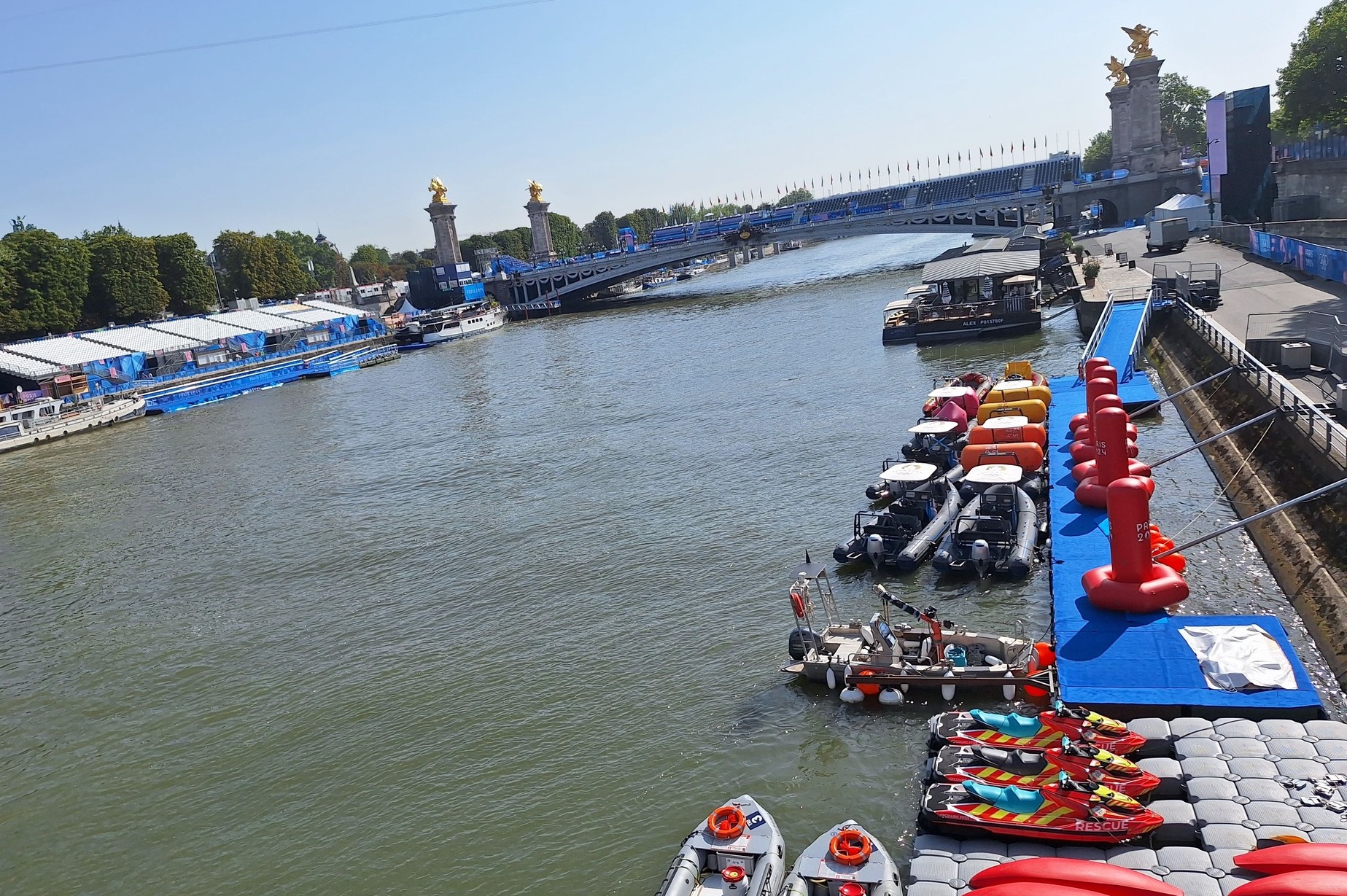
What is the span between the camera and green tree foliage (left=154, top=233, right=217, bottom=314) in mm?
108938

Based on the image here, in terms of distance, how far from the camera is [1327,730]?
1505 cm

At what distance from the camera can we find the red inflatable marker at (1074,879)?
12.1 m

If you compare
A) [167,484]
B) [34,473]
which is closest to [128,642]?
[167,484]

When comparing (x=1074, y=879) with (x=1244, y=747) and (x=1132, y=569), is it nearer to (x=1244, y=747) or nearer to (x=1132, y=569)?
(x=1244, y=747)

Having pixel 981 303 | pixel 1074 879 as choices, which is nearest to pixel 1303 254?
pixel 981 303

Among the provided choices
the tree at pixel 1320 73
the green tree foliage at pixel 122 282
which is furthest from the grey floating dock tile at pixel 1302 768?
the green tree foliage at pixel 122 282

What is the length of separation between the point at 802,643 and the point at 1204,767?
8076 mm

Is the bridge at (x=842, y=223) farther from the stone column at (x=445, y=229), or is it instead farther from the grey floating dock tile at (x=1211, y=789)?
the grey floating dock tile at (x=1211, y=789)

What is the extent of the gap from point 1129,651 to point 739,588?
1026 centimetres

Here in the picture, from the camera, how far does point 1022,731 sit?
16.4 metres

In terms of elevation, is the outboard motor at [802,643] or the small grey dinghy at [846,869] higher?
the outboard motor at [802,643]

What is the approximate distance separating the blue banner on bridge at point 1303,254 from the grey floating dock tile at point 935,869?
1553 inches

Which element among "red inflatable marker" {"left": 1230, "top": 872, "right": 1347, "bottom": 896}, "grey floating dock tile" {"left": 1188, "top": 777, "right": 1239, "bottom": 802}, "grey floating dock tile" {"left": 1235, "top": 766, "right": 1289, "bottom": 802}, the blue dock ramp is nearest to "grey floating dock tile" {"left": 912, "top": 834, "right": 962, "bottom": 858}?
"grey floating dock tile" {"left": 1188, "top": 777, "right": 1239, "bottom": 802}

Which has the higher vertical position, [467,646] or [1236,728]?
[1236,728]
